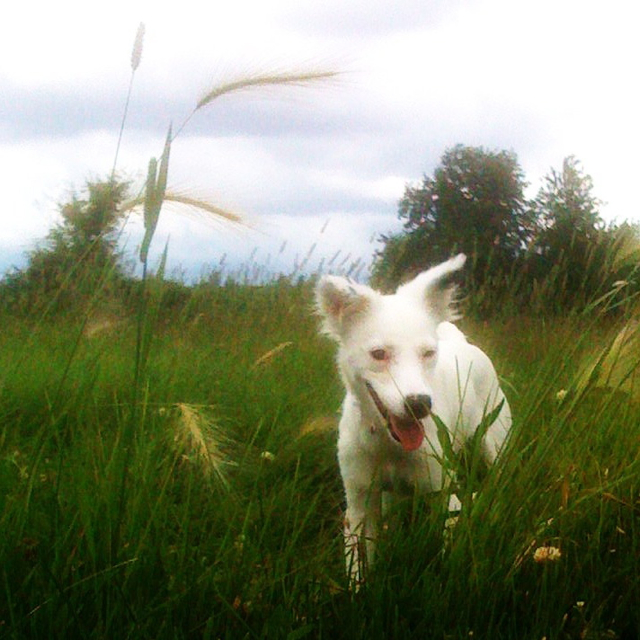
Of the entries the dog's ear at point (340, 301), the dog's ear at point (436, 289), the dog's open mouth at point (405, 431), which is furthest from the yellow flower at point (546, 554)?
the dog's ear at point (436, 289)

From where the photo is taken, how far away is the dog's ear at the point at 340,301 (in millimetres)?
3377

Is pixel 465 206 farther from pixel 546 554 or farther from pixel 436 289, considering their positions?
pixel 546 554

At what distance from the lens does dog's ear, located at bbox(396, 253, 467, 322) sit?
3.52 metres

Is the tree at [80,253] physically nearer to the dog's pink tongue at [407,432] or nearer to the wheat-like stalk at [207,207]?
the wheat-like stalk at [207,207]

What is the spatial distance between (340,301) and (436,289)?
0.40 meters

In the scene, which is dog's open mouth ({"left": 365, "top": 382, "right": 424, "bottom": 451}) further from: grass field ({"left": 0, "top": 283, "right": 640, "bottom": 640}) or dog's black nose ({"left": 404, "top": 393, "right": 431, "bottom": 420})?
grass field ({"left": 0, "top": 283, "right": 640, "bottom": 640})

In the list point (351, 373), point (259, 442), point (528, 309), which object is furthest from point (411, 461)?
point (528, 309)

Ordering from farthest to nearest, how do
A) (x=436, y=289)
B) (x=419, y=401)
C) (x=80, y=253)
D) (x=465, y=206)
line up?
(x=465, y=206)
(x=80, y=253)
(x=436, y=289)
(x=419, y=401)

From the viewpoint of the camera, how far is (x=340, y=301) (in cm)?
343

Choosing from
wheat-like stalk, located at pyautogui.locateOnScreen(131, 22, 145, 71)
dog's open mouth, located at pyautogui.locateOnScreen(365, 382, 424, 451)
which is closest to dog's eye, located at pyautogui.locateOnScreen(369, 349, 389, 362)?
dog's open mouth, located at pyautogui.locateOnScreen(365, 382, 424, 451)

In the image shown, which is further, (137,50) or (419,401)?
(419,401)

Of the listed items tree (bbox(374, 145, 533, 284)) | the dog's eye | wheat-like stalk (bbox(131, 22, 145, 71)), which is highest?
tree (bbox(374, 145, 533, 284))

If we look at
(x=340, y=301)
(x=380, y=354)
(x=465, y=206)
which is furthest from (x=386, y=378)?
(x=465, y=206)

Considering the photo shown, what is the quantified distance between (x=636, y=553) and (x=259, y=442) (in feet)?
6.22
